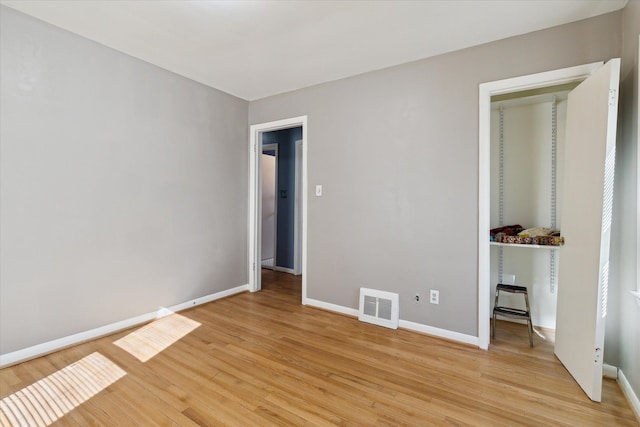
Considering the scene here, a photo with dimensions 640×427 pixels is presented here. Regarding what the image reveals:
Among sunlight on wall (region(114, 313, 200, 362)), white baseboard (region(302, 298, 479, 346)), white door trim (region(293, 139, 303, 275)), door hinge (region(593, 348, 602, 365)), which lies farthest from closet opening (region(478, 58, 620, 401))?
white door trim (region(293, 139, 303, 275))

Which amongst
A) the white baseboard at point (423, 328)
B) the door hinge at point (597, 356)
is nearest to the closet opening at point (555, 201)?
the door hinge at point (597, 356)

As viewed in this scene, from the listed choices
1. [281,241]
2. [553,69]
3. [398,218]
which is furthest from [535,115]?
[281,241]

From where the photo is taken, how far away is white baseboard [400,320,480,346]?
2.53 metres

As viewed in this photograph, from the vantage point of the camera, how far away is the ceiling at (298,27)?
203 cm

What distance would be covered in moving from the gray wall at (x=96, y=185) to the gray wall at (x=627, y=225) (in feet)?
11.9

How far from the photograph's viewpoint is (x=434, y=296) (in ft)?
8.86

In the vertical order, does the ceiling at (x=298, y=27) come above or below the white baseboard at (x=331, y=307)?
above

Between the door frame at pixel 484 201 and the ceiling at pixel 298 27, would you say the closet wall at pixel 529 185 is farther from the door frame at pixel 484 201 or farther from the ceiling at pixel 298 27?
the ceiling at pixel 298 27

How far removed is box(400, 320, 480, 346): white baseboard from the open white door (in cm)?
60

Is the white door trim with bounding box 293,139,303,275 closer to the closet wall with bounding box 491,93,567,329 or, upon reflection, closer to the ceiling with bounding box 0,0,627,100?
the ceiling with bounding box 0,0,627,100

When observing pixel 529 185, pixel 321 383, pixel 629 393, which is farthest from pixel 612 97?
pixel 321 383

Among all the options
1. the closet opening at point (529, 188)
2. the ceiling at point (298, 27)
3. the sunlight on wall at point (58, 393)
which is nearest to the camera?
the sunlight on wall at point (58, 393)

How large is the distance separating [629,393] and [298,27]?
129 inches

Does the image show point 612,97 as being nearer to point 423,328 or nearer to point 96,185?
point 423,328
